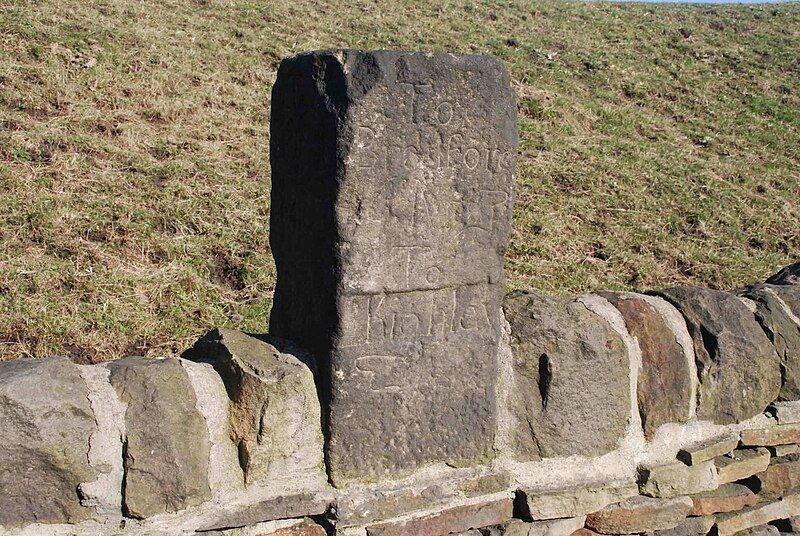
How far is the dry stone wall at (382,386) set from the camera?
1880 mm

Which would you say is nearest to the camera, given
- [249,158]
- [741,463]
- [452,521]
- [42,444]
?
[42,444]

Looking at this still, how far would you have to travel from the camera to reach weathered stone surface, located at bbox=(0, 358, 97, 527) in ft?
5.74

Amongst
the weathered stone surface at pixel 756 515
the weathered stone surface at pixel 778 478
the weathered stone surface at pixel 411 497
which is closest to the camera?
the weathered stone surface at pixel 411 497

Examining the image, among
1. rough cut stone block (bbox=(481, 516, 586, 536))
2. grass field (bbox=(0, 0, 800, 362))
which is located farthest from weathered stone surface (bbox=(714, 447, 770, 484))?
grass field (bbox=(0, 0, 800, 362))

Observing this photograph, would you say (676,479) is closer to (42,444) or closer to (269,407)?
(269,407)

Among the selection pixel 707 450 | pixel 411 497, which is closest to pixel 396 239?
pixel 411 497

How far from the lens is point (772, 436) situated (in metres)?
2.89

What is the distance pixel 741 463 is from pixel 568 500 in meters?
0.72

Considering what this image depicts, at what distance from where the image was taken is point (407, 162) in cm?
210

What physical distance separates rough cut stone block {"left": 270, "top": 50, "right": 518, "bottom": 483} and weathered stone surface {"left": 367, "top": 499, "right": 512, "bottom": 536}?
0.41 ft

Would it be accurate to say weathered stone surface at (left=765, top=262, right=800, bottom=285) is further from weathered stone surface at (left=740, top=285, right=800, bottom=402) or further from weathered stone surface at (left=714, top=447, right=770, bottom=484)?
weathered stone surface at (left=714, top=447, right=770, bottom=484)

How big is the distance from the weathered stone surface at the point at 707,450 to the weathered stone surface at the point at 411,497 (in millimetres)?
636

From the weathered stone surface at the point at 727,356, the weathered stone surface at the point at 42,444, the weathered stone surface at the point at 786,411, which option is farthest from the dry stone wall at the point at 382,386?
the weathered stone surface at the point at 786,411

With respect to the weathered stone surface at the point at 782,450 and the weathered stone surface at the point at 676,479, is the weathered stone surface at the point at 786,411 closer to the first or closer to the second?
the weathered stone surface at the point at 782,450
